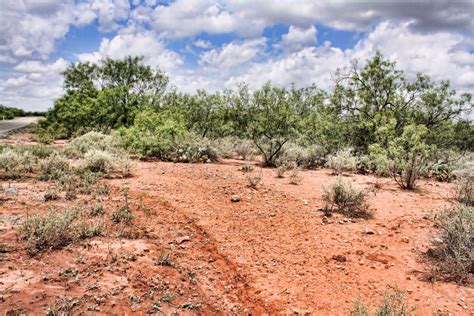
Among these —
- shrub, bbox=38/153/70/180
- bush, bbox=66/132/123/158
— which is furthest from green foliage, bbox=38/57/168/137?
shrub, bbox=38/153/70/180

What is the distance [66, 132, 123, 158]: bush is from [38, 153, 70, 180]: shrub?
4.01m

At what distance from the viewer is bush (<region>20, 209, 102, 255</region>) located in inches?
193

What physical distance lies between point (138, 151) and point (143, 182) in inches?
232

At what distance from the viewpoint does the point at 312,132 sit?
643 inches

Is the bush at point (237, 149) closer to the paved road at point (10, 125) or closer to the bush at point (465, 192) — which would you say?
the bush at point (465, 192)

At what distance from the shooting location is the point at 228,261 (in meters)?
5.51

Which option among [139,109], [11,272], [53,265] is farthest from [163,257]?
[139,109]

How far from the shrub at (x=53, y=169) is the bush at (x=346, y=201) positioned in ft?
23.8

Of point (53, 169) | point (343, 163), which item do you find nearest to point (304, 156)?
point (343, 163)

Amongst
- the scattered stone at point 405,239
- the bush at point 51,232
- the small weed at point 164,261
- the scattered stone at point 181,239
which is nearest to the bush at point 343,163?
the scattered stone at point 405,239

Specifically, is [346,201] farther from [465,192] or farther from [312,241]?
[465,192]

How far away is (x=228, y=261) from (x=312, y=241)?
177 centimetres

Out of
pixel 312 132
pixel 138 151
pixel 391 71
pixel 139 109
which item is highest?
pixel 391 71

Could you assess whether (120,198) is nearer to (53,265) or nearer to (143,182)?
(143,182)
